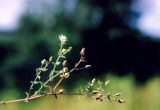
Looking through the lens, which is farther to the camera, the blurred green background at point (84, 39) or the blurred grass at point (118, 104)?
the blurred green background at point (84, 39)

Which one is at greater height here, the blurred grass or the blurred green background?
the blurred green background

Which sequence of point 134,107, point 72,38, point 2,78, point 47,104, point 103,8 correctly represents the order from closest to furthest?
point 134,107 → point 47,104 → point 2,78 → point 72,38 → point 103,8

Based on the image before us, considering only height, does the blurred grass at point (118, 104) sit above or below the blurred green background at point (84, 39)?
below

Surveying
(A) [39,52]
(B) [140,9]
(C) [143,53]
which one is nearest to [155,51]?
(C) [143,53]

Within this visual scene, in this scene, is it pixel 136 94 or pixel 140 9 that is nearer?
pixel 136 94

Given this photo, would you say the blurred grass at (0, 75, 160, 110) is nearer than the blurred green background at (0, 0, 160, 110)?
Yes

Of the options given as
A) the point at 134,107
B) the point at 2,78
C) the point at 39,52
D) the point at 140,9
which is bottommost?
the point at 134,107

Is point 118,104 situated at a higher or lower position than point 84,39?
lower

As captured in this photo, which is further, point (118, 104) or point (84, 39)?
point (84, 39)

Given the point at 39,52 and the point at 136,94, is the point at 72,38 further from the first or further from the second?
the point at 136,94

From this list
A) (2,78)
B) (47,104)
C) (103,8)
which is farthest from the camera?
(103,8)

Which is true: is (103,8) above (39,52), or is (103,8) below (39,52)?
above
